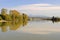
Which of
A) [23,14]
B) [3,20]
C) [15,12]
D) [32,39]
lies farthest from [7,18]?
[32,39]

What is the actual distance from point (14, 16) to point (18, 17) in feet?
7.08

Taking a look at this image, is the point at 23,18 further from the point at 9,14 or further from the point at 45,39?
the point at 45,39

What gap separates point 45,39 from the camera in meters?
10.0

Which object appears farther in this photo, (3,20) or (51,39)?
(3,20)

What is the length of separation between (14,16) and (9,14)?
159 cm

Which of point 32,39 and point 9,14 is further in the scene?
point 9,14

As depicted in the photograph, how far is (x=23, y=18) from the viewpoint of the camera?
161 ft

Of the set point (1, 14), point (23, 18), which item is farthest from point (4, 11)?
point (23, 18)

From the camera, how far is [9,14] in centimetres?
4228

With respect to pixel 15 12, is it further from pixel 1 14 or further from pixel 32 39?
pixel 32 39

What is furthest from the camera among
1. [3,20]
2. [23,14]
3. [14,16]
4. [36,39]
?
[23,14]

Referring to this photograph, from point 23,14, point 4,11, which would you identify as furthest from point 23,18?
point 4,11

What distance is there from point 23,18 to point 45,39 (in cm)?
3913

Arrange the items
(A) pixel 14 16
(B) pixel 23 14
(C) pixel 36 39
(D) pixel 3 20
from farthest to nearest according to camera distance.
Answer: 1. (B) pixel 23 14
2. (A) pixel 14 16
3. (D) pixel 3 20
4. (C) pixel 36 39
